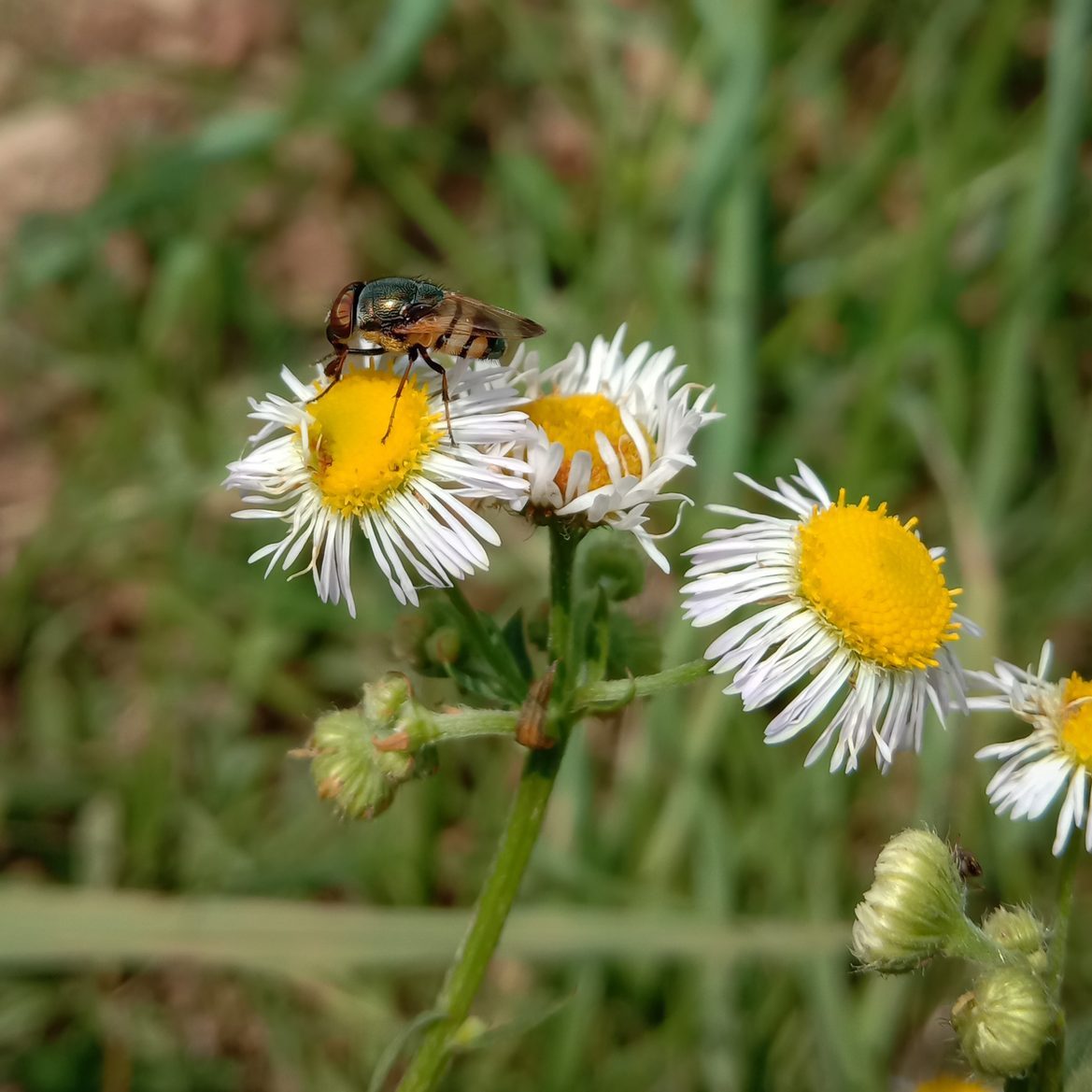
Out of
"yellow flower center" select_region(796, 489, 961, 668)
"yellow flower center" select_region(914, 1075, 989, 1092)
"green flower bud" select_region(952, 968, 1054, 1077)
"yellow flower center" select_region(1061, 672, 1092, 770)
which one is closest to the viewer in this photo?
"green flower bud" select_region(952, 968, 1054, 1077)

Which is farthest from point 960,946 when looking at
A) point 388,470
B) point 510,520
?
point 510,520

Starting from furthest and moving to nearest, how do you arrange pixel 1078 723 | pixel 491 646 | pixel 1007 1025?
pixel 1078 723 → pixel 491 646 → pixel 1007 1025

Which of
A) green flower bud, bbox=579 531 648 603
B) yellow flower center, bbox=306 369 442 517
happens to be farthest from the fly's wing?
green flower bud, bbox=579 531 648 603

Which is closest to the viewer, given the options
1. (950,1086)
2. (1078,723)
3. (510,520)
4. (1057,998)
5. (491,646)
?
(1057,998)

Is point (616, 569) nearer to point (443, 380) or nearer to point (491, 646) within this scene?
point (491, 646)

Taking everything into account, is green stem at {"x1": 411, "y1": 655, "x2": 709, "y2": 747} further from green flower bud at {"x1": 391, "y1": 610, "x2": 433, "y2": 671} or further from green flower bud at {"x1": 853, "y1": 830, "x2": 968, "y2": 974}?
green flower bud at {"x1": 853, "y1": 830, "x2": 968, "y2": 974}
